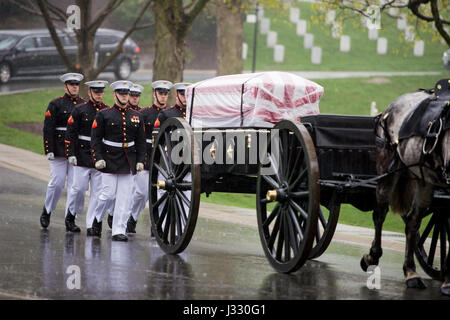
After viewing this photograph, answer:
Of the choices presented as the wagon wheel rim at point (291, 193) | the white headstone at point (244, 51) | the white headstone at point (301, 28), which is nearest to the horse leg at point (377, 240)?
the wagon wheel rim at point (291, 193)

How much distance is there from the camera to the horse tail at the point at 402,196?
8.07m

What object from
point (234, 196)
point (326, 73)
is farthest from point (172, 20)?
point (326, 73)

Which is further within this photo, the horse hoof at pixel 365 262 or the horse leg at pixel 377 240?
the horse hoof at pixel 365 262

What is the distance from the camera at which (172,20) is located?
19.5 meters

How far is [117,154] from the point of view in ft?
35.7

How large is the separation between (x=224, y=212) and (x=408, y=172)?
23.5 feet

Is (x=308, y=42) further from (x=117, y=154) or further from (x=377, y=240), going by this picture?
(x=377, y=240)

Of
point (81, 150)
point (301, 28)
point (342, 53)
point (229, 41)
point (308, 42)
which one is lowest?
point (81, 150)

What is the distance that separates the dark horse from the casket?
117 cm

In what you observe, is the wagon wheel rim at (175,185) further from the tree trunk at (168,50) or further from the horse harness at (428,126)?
the tree trunk at (168,50)

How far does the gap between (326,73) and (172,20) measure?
55.2 feet

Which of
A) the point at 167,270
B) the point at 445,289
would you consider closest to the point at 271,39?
the point at 167,270

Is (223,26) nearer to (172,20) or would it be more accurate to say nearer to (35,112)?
(35,112)

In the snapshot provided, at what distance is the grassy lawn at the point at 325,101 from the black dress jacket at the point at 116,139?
5.98 metres
